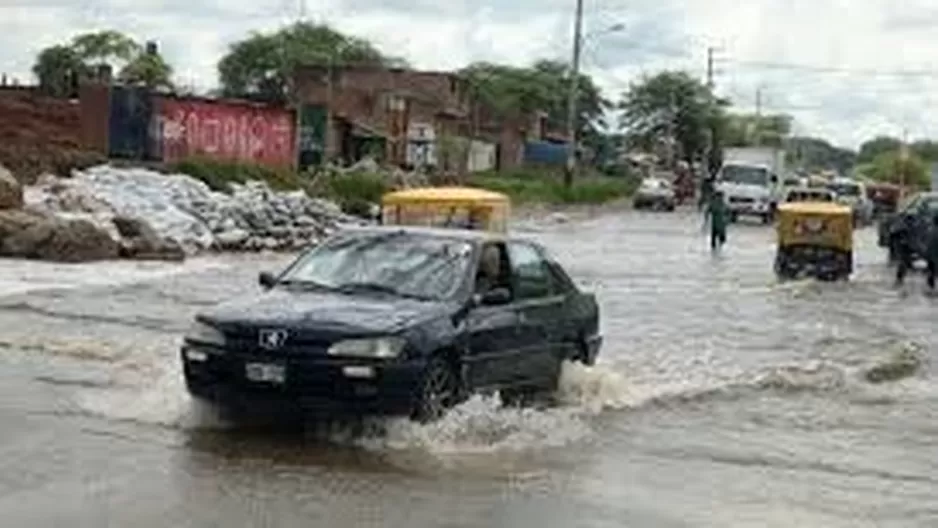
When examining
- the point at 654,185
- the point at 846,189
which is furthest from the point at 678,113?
the point at 846,189

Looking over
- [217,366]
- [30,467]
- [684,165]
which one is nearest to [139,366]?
[217,366]

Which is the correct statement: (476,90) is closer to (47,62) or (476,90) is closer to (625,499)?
(47,62)

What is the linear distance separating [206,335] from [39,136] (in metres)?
41.4

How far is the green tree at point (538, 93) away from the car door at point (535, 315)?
107m

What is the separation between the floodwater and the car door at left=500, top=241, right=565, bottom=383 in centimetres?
38

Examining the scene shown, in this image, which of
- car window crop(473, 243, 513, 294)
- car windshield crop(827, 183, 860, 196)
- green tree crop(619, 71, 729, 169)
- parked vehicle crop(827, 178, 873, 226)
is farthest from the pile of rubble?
green tree crop(619, 71, 729, 169)

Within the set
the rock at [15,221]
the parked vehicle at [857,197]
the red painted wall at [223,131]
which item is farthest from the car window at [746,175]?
the rock at [15,221]

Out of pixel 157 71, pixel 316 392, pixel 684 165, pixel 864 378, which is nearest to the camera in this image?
pixel 316 392

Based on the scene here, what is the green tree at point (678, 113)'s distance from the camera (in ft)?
514

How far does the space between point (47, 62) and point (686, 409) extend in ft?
373

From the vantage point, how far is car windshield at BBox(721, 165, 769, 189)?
241 feet

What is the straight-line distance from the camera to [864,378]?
20.7 metres

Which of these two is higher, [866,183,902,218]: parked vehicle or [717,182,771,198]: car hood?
[717,182,771,198]: car hood

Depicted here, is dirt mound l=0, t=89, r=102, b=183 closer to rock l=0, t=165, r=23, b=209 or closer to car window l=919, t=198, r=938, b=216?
rock l=0, t=165, r=23, b=209
